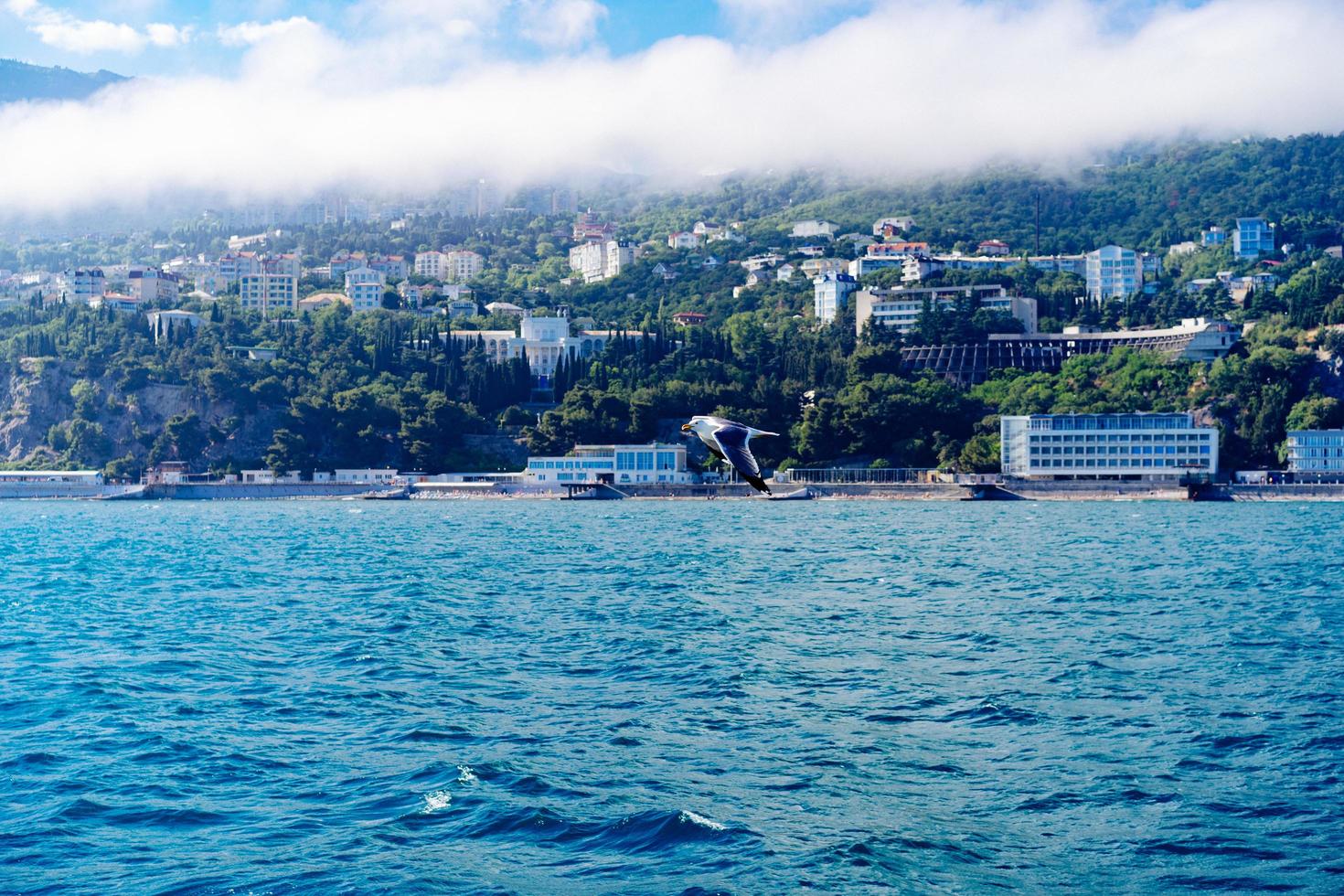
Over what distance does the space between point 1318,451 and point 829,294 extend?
194 feet

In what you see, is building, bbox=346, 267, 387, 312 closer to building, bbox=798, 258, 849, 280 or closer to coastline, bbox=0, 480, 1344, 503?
building, bbox=798, 258, 849, 280

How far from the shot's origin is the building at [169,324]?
128 m

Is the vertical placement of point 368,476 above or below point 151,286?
below

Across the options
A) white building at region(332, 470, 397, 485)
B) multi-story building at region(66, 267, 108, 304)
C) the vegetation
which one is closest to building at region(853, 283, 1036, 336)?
the vegetation

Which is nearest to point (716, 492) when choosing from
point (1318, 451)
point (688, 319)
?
point (1318, 451)

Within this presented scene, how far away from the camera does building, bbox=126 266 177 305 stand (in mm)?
158875

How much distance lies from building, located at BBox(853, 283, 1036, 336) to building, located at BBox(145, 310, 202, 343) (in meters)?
59.9

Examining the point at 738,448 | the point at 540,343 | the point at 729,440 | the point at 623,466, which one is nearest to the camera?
the point at 738,448

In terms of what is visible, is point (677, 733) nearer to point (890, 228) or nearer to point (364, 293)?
point (364, 293)

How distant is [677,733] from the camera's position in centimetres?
1805

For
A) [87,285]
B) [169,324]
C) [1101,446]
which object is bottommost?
[1101,446]

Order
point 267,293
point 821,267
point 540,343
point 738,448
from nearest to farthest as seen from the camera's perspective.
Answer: point 738,448 < point 540,343 < point 267,293 < point 821,267

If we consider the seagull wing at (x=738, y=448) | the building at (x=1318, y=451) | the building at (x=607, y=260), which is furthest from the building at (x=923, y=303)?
the seagull wing at (x=738, y=448)

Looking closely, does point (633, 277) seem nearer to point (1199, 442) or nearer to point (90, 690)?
point (1199, 442)
